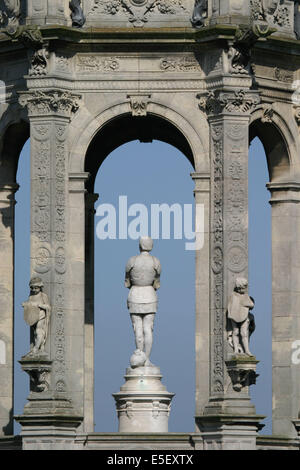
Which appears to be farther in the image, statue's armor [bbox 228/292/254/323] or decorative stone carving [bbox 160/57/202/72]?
decorative stone carving [bbox 160/57/202/72]

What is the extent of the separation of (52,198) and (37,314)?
2562 mm

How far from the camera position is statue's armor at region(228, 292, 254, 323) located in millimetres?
73938

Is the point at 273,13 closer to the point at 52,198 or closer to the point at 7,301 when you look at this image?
the point at 52,198

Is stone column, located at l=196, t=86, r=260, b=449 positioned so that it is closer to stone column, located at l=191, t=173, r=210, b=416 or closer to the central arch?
stone column, located at l=191, t=173, r=210, b=416

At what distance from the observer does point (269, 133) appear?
254ft

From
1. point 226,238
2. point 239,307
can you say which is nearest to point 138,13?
point 226,238

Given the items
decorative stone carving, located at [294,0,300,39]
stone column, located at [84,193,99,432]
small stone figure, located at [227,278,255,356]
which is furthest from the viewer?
stone column, located at [84,193,99,432]

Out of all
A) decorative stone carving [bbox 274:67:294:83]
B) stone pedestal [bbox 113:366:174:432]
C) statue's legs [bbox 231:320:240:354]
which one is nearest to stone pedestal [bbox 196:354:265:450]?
statue's legs [bbox 231:320:240:354]

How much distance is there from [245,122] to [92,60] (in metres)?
3.61

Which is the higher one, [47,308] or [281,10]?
[281,10]

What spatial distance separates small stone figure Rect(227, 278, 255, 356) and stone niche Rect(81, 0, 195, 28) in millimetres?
5896

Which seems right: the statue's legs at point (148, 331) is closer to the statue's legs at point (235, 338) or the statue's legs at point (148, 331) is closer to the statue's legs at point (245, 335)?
the statue's legs at point (235, 338)

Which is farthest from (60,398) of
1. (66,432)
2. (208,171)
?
(208,171)

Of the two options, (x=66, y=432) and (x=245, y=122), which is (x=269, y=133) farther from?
(x=66, y=432)
